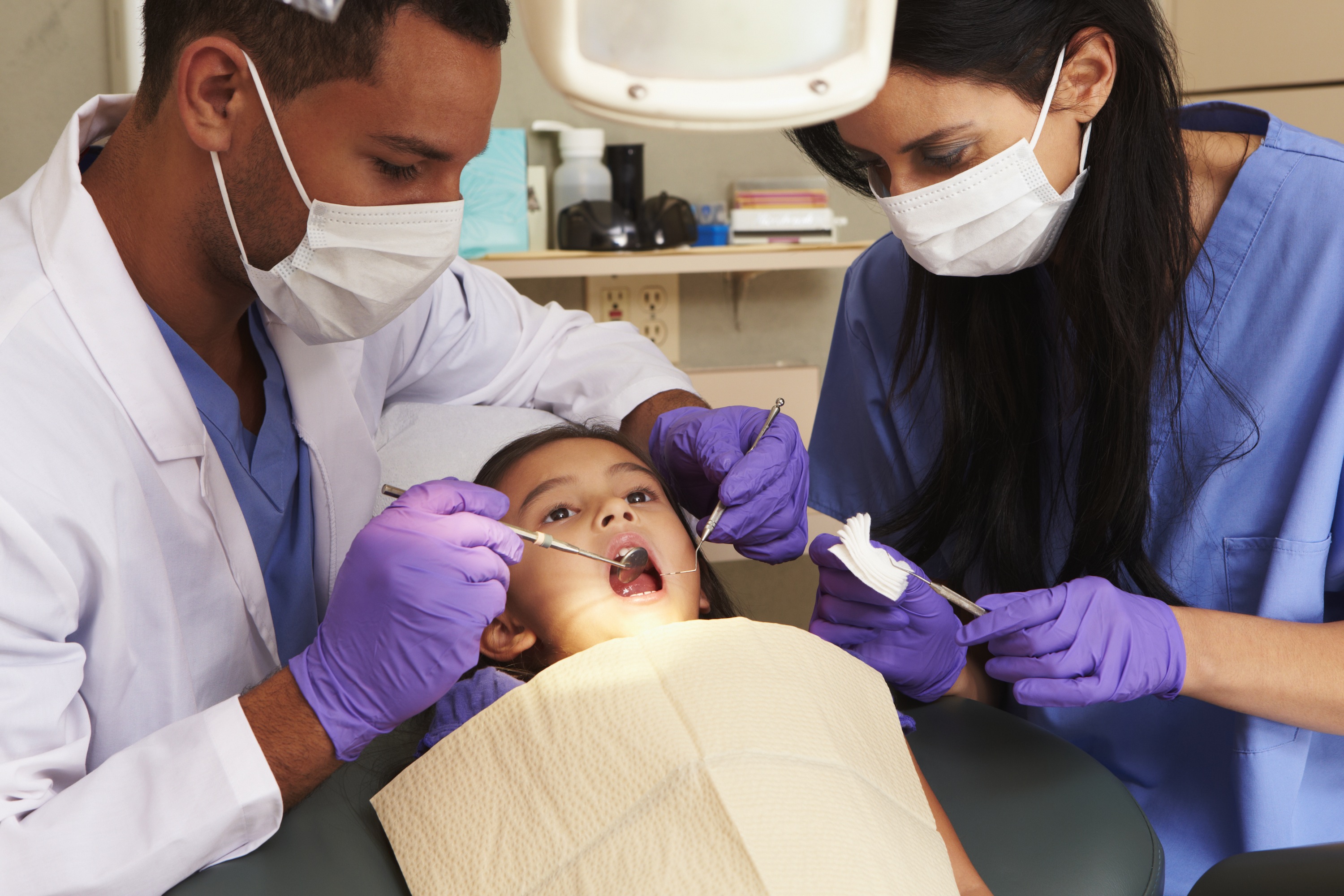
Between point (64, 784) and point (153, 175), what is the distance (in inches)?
29.5

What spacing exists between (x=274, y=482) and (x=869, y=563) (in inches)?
35.1

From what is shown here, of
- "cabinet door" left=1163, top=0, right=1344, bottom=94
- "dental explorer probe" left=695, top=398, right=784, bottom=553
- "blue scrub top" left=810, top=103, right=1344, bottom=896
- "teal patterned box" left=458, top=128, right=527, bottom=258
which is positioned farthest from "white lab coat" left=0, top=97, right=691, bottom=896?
"cabinet door" left=1163, top=0, right=1344, bottom=94

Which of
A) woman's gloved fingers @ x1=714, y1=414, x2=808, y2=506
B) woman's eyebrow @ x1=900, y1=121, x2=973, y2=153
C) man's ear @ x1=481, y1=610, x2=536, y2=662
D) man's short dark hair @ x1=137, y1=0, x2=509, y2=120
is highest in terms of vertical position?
man's short dark hair @ x1=137, y1=0, x2=509, y2=120

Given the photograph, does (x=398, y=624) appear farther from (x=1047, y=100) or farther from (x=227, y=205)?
(x=1047, y=100)

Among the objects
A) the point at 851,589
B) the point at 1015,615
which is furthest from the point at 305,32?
the point at 1015,615

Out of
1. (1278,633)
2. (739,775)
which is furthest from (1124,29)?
(739,775)

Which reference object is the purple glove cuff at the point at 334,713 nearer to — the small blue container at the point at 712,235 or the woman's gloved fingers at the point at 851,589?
the woman's gloved fingers at the point at 851,589

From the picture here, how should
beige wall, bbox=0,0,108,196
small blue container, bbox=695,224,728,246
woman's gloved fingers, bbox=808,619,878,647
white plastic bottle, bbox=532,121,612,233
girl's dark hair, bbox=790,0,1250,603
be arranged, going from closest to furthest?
girl's dark hair, bbox=790,0,1250,603 < woman's gloved fingers, bbox=808,619,878,647 < beige wall, bbox=0,0,108,196 < white plastic bottle, bbox=532,121,612,233 < small blue container, bbox=695,224,728,246

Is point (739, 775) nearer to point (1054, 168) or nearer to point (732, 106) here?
point (732, 106)

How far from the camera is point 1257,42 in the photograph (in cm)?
295

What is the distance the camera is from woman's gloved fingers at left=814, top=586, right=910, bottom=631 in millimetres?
1200

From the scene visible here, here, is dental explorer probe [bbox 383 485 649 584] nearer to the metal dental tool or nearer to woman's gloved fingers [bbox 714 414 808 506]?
woman's gloved fingers [bbox 714 414 808 506]

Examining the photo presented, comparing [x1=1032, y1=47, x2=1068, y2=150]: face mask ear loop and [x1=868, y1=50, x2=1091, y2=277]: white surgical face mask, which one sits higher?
[x1=1032, y1=47, x2=1068, y2=150]: face mask ear loop

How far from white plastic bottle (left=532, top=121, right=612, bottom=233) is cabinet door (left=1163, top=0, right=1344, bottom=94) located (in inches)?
68.1
